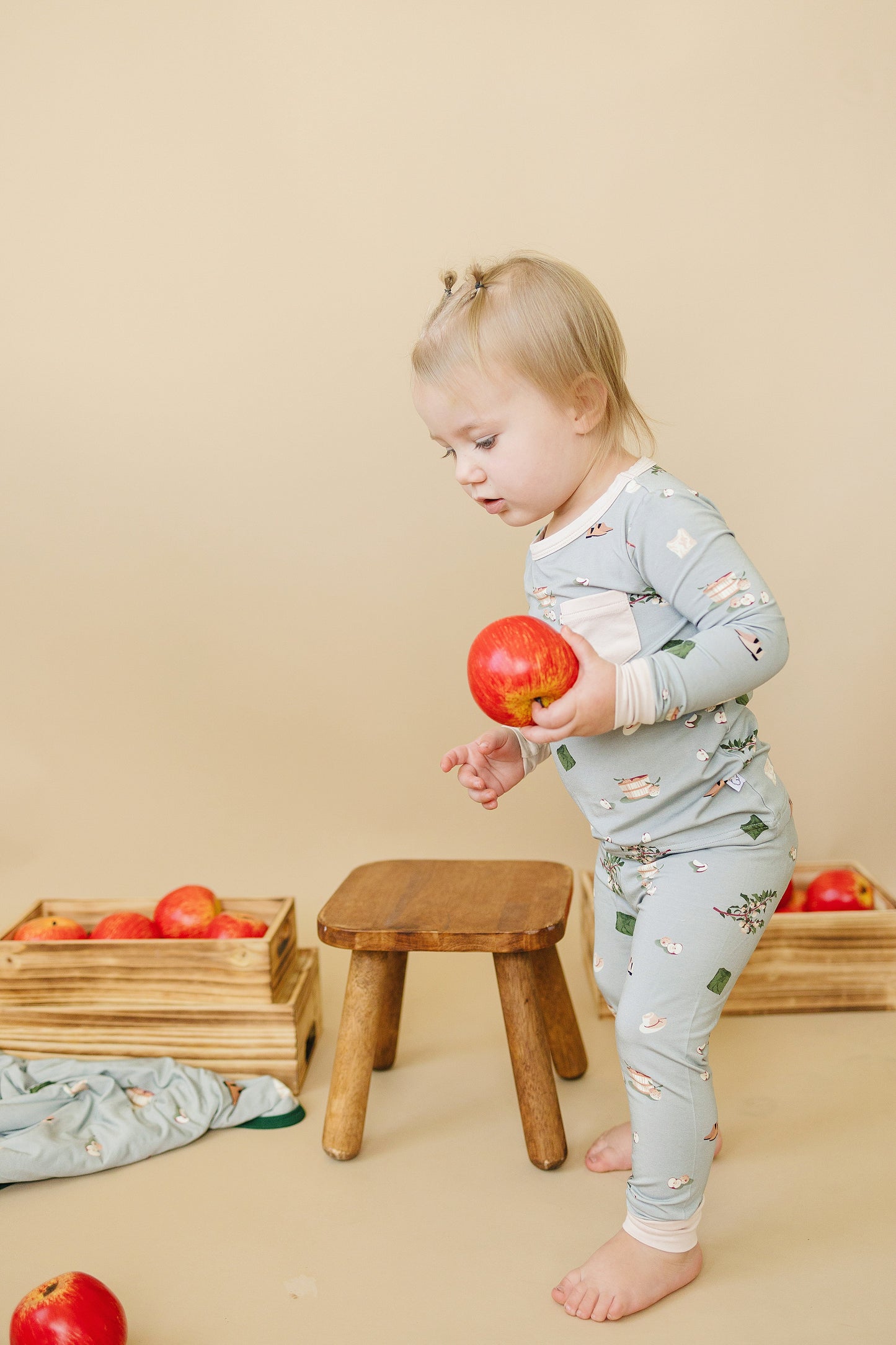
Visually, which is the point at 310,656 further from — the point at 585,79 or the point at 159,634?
the point at 585,79

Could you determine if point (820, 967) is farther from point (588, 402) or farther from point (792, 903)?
point (588, 402)

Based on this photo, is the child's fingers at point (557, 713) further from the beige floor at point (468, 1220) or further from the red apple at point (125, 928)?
the red apple at point (125, 928)

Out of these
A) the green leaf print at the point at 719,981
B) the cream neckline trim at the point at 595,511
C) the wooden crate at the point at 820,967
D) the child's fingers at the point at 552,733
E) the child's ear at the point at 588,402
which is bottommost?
the wooden crate at the point at 820,967

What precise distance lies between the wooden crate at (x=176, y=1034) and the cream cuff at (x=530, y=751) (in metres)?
0.73

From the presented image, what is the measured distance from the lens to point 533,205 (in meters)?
3.01

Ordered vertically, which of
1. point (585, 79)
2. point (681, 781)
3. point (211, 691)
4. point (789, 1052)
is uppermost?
point (585, 79)

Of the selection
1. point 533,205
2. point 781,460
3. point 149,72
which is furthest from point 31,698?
point 781,460

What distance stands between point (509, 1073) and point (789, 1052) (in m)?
0.59

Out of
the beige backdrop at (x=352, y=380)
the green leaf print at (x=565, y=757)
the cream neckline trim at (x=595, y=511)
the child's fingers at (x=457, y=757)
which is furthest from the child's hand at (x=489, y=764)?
the beige backdrop at (x=352, y=380)

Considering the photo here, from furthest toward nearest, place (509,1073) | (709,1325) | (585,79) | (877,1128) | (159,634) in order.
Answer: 1. (159,634)
2. (585,79)
3. (509,1073)
4. (877,1128)
5. (709,1325)

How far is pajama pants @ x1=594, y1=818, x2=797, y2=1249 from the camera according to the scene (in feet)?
5.24

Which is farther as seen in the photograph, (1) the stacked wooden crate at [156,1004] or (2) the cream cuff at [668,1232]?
(1) the stacked wooden crate at [156,1004]

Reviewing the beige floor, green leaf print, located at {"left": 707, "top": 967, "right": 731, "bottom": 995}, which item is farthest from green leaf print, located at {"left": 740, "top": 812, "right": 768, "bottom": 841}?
the beige floor

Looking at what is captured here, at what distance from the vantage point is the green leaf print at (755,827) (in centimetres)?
166
